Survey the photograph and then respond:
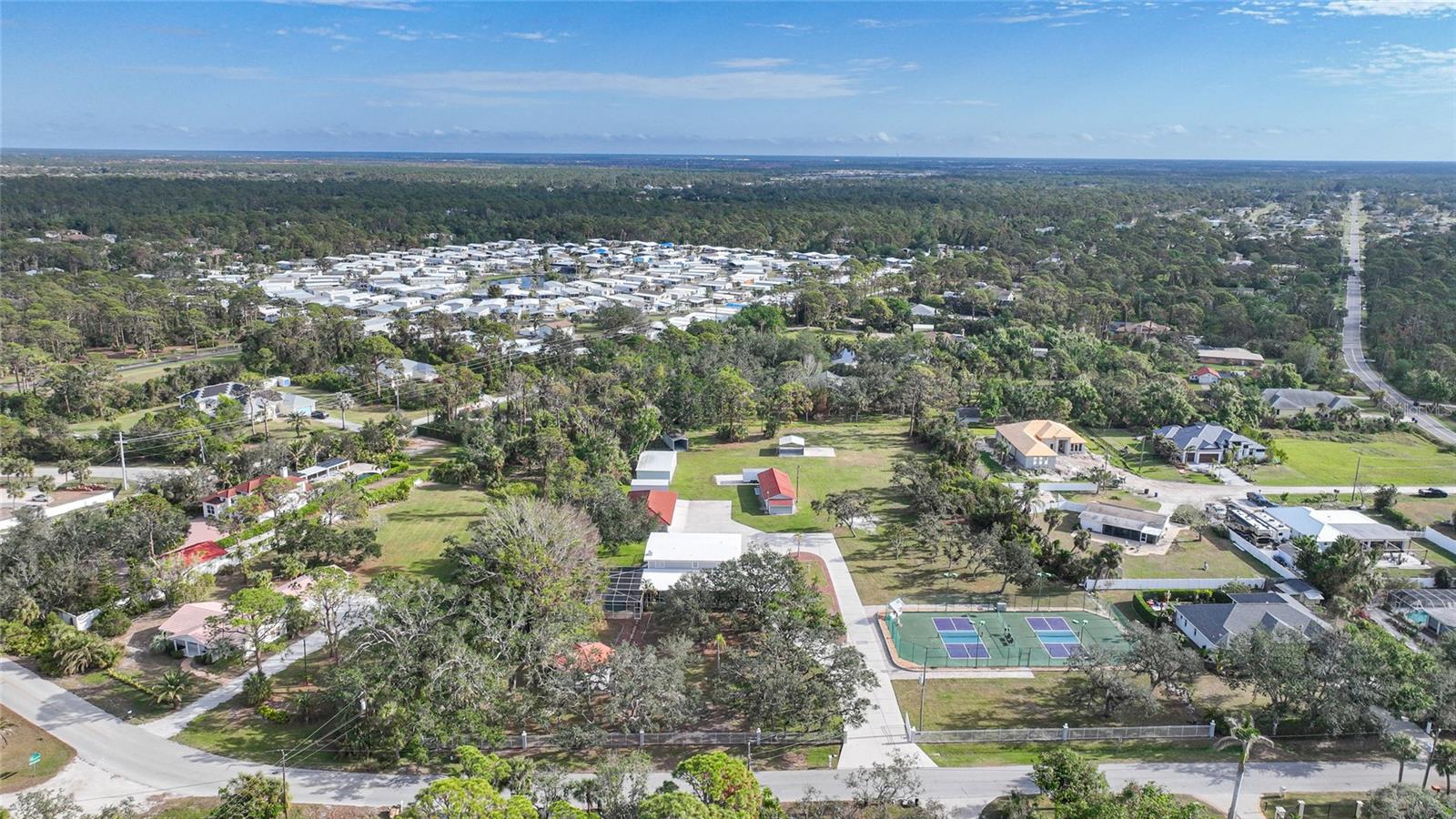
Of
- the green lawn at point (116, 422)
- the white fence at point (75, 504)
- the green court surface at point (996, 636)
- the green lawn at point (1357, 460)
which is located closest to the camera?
the green court surface at point (996, 636)

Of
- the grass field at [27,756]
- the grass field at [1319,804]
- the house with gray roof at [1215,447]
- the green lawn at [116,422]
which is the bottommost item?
the grass field at [1319,804]

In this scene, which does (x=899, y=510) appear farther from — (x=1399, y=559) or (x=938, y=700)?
(x=1399, y=559)

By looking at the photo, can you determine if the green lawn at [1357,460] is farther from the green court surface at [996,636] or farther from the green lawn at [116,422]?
the green lawn at [116,422]

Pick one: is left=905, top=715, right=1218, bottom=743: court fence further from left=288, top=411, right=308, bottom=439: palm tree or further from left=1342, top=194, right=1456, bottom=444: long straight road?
left=1342, top=194, right=1456, bottom=444: long straight road

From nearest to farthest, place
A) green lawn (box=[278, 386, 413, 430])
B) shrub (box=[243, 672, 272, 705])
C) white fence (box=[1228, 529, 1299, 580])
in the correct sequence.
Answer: shrub (box=[243, 672, 272, 705]) < white fence (box=[1228, 529, 1299, 580]) < green lawn (box=[278, 386, 413, 430])

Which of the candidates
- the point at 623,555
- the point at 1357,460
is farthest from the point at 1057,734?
the point at 1357,460

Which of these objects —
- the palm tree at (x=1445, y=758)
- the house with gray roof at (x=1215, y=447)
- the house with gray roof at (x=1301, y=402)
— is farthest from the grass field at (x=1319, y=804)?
the house with gray roof at (x=1301, y=402)

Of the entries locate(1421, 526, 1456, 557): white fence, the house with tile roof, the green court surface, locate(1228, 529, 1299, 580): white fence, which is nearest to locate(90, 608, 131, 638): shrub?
the green court surface
